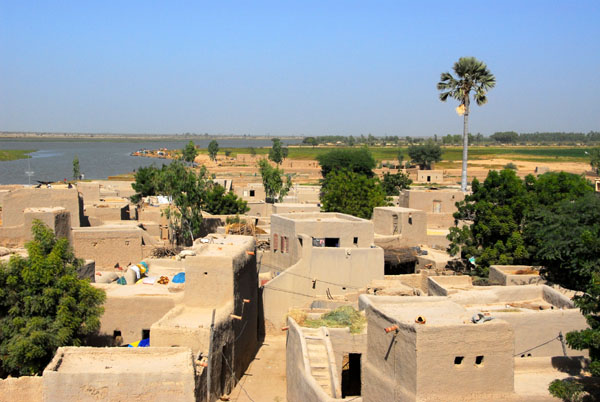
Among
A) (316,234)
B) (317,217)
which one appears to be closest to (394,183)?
(317,217)

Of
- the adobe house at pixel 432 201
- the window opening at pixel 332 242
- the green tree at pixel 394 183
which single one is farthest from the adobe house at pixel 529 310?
the green tree at pixel 394 183

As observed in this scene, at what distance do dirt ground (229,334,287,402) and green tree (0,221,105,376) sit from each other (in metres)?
3.52

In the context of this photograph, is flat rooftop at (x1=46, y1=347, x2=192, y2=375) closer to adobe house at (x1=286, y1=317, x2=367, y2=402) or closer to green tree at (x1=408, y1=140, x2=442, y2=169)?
adobe house at (x1=286, y1=317, x2=367, y2=402)

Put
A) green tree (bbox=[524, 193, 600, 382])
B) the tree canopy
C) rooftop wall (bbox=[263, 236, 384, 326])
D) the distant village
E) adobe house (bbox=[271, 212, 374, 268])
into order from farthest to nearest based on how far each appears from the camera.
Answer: the tree canopy → adobe house (bbox=[271, 212, 374, 268]) → rooftop wall (bbox=[263, 236, 384, 326]) → green tree (bbox=[524, 193, 600, 382]) → the distant village

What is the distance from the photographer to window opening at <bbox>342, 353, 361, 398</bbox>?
1425 cm

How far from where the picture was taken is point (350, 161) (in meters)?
69.8

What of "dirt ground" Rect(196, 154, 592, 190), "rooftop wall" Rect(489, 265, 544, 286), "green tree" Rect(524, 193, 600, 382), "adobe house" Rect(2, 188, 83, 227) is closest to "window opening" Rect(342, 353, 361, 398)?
"green tree" Rect(524, 193, 600, 382)

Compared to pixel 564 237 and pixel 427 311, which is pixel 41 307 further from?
pixel 564 237

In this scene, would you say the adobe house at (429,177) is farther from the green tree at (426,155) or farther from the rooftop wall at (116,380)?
the rooftop wall at (116,380)

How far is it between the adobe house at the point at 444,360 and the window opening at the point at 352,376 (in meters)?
3.43

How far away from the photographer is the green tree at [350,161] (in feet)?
222

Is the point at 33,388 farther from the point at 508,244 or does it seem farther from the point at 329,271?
the point at 508,244

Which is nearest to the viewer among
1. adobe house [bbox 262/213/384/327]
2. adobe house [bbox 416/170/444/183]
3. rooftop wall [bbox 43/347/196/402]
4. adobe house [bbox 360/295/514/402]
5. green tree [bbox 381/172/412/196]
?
adobe house [bbox 360/295/514/402]

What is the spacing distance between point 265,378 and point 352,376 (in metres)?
2.25
